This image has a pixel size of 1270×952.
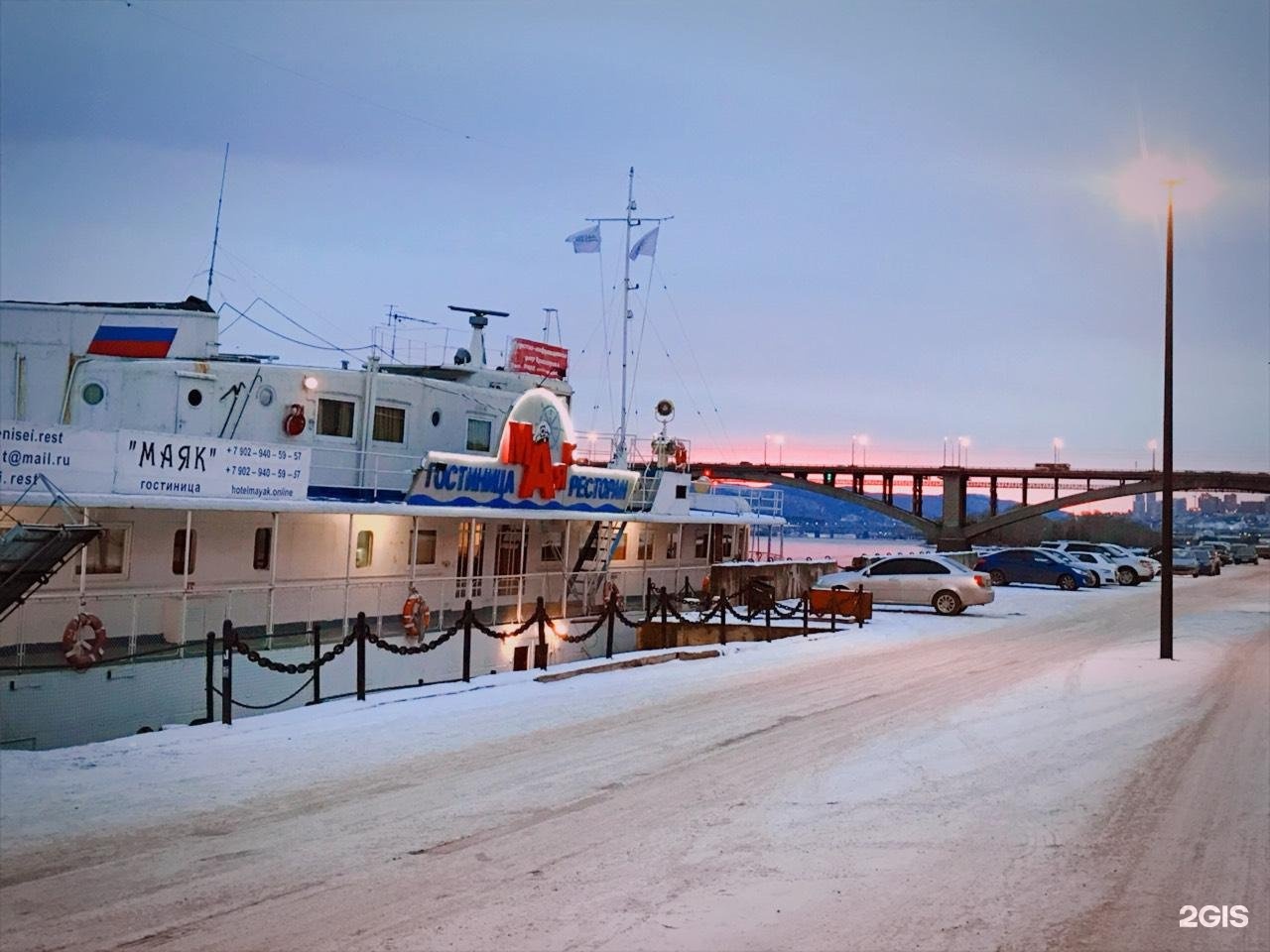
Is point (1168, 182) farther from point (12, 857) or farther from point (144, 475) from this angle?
point (12, 857)

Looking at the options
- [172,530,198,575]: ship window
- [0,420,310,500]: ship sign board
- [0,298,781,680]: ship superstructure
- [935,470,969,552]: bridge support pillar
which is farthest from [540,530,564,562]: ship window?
[935,470,969,552]: bridge support pillar

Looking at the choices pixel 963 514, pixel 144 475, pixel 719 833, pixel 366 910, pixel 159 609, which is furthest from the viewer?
pixel 963 514

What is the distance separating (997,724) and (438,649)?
941cm

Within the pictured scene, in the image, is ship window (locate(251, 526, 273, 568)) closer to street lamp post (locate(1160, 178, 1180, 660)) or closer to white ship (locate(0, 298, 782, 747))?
white ship (locate(0, 298, 782, 747))

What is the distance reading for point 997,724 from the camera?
14.0 meters

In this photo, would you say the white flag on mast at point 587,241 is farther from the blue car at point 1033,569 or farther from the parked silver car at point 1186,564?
the parked silver car at point 1186,564

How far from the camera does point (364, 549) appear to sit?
20516 mm

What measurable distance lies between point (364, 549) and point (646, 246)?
50.0ft

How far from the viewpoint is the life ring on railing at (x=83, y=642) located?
14086 mm

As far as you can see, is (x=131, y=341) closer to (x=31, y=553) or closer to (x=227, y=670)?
(x=31, y=553)

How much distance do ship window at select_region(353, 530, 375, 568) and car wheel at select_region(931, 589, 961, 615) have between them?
16.5 metres

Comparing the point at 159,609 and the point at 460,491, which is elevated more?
the point at 460,491

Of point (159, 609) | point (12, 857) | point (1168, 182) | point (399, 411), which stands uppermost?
point (1168, 182)

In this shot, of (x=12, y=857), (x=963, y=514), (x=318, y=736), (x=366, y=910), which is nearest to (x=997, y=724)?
(x=318, y=736)
